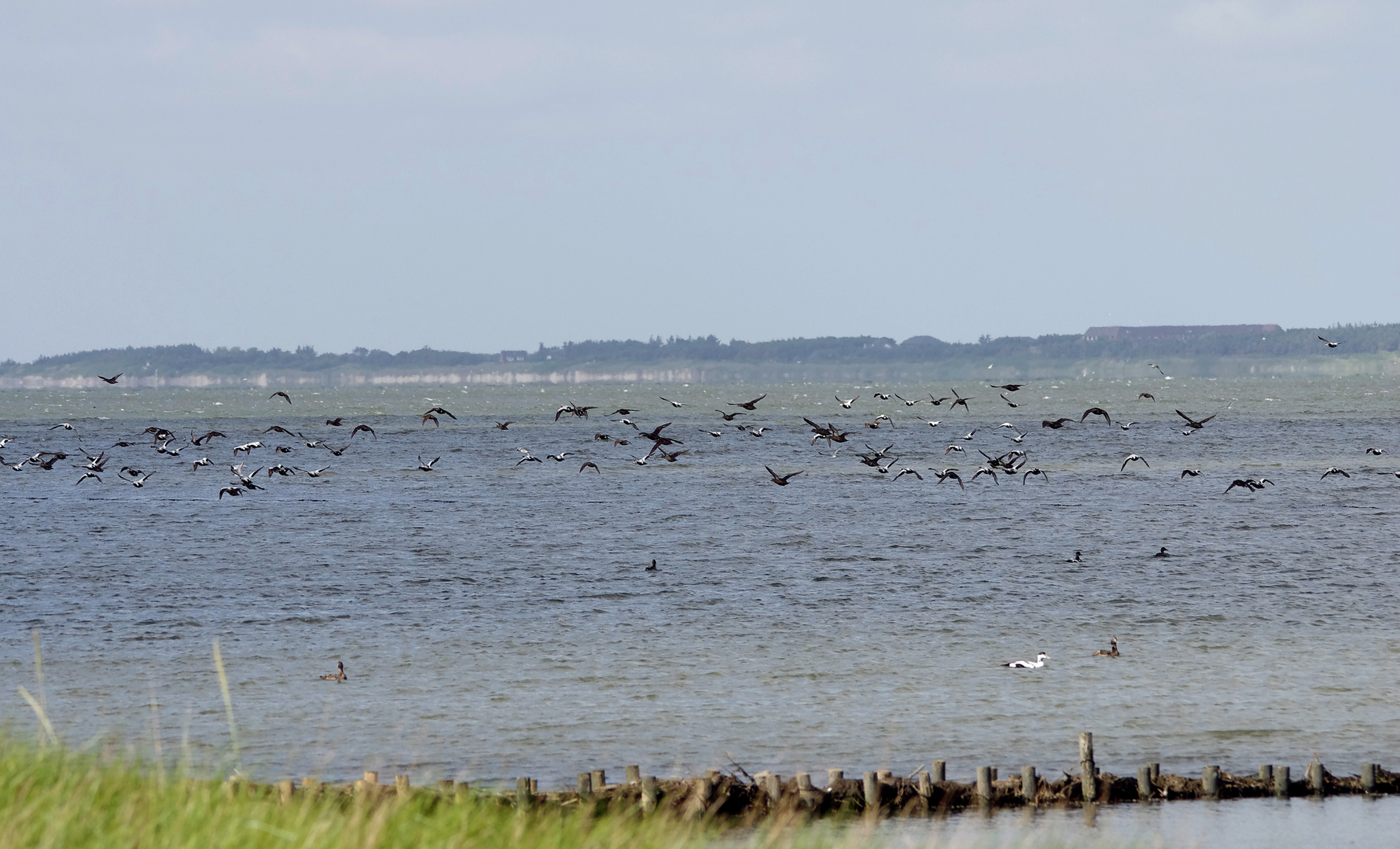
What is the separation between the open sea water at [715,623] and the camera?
2252 centimetres

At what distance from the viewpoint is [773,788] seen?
1684 centimetres

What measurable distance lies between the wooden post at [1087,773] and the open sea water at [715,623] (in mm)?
2953

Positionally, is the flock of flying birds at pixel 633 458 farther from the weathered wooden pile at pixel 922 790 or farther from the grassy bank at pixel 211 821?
the grassy bank at pixel 211 821

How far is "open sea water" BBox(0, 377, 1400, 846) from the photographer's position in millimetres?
22516

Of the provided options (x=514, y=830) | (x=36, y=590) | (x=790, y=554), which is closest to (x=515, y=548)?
(x=790, y=554)

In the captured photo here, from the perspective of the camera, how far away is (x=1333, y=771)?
19938 millimetres

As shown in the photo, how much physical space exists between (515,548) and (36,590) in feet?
52.8

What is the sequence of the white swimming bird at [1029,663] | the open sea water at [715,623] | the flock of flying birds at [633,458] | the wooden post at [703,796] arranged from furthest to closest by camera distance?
the flock of flying birds at [633,458] → the white swimming bird at [1029,663] → the open sea water at [715,623] → the wooden post at [703,796]

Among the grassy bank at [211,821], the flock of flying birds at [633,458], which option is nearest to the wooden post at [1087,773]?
the grassy bank at [211,821]

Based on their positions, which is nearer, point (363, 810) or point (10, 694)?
point (363, 810)

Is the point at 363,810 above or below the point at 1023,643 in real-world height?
above

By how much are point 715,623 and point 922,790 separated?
18131 mm

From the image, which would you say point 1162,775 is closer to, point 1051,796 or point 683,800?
point 1051,796

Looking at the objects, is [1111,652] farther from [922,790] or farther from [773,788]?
[773,788]
